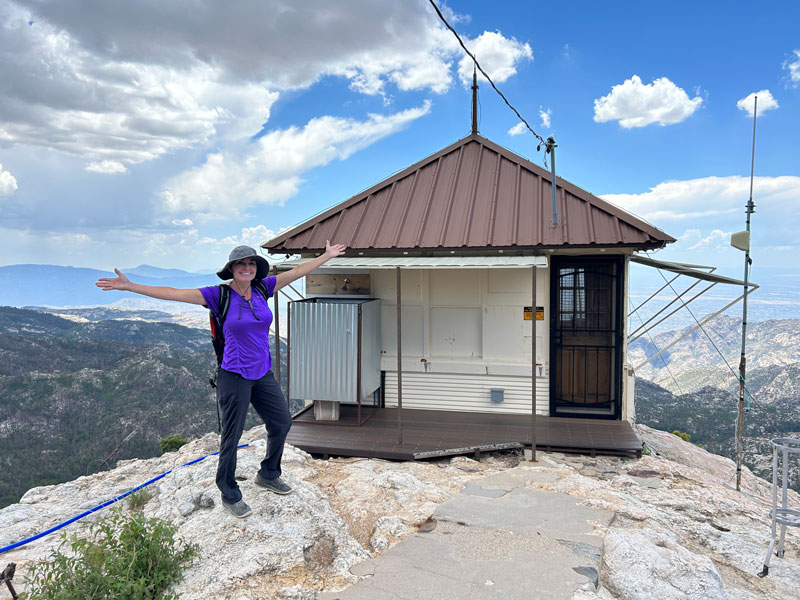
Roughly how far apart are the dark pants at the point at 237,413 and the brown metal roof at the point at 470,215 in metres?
Answer: 4.49

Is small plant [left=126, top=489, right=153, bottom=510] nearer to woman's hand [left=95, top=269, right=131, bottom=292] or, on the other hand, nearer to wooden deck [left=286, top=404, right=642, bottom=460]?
wooden deck [left=286, top=404, right=642, bottom=460]

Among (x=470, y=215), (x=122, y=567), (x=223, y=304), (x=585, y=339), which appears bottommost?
(x=122, y=567)

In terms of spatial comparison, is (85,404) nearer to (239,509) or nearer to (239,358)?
(239,509)

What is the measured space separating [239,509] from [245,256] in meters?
1.94

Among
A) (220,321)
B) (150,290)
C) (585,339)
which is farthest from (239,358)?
(585,339)

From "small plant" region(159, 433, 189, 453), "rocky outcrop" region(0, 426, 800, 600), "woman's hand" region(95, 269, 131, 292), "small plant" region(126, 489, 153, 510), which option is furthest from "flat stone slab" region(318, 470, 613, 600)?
"small plant" region(159, 433, 189, 453)

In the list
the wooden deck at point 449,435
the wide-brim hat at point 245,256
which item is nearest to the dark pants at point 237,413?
the wide-brim hat at point 245,256

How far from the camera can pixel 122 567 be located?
3432 mm

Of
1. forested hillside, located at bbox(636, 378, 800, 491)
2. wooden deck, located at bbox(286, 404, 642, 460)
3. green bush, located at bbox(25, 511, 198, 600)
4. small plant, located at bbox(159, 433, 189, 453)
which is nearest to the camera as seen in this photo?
green bush, located at bbox(25, 511, 198, 600)

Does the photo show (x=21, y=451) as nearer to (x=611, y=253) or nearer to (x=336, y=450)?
(x=336, y=450)

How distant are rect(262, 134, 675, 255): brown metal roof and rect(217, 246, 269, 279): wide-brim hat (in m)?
4.21

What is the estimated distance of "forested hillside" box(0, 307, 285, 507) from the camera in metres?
39.6

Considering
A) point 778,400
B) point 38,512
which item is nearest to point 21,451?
point 38,512

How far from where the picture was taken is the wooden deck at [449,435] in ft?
24.5
